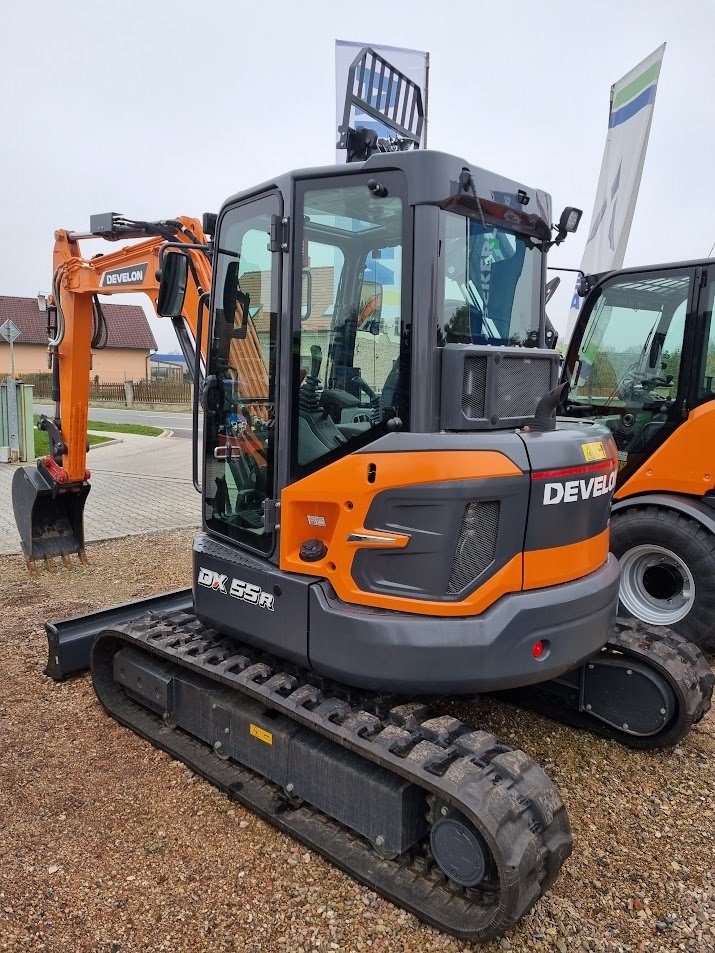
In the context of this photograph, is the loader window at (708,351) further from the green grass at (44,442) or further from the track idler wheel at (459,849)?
the green grass at (44,442)

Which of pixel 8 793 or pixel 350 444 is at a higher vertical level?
pixel 350 444

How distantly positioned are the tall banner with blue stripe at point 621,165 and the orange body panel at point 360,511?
37.7 feet

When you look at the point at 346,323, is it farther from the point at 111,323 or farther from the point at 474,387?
the point at 111,323

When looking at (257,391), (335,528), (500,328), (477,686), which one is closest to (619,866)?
(477,686)

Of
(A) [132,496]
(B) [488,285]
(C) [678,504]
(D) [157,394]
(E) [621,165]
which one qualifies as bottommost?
(A) [132,496]

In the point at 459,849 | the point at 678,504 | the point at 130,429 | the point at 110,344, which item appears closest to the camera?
the point at 459,849

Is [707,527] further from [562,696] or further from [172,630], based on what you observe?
[172,630]

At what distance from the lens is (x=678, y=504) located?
4969 millimetres

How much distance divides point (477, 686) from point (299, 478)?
44.3 inches

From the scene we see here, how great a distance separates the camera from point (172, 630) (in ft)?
12.8

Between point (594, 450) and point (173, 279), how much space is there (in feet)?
7.16

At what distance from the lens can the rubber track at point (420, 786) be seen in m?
2.50

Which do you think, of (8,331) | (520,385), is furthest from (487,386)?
(8,331)

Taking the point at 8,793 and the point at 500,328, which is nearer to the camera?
the point at 500,328
